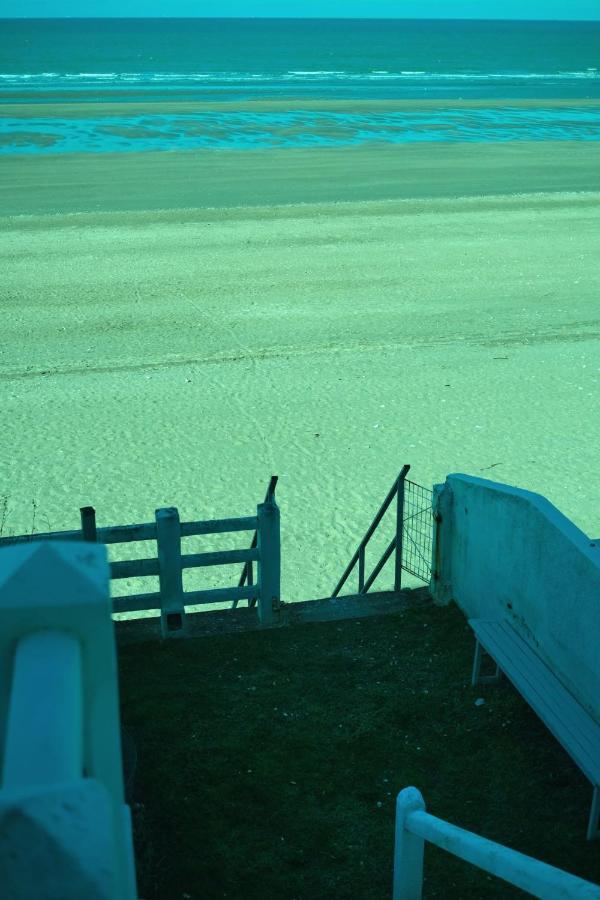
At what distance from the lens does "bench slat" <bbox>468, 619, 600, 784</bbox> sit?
5.26 meters

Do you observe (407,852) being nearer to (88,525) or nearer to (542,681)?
(542,681)

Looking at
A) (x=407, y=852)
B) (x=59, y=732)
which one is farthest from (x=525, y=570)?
(x=59, y=732)

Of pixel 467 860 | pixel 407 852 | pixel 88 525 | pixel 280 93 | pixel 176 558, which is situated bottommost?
pixel 176 558

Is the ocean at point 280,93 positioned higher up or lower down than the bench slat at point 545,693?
higher up

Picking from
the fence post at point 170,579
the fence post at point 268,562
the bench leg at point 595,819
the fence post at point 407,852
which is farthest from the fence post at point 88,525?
the bench leg at point 595,819

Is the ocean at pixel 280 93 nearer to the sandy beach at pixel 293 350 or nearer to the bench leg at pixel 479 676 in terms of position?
the sandy beach at pixel 293 350

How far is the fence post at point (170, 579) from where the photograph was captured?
7.21 metres

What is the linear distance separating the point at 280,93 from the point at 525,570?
7342 centimetres

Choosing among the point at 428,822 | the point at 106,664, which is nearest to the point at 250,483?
the point at 428,822

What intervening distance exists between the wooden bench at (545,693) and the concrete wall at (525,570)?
0.10 meters

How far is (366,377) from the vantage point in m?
17.1

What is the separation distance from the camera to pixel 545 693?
586 cm

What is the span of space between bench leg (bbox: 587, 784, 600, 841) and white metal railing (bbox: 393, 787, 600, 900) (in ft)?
3.93

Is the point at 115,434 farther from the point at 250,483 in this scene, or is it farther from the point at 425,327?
the point at 425,327
